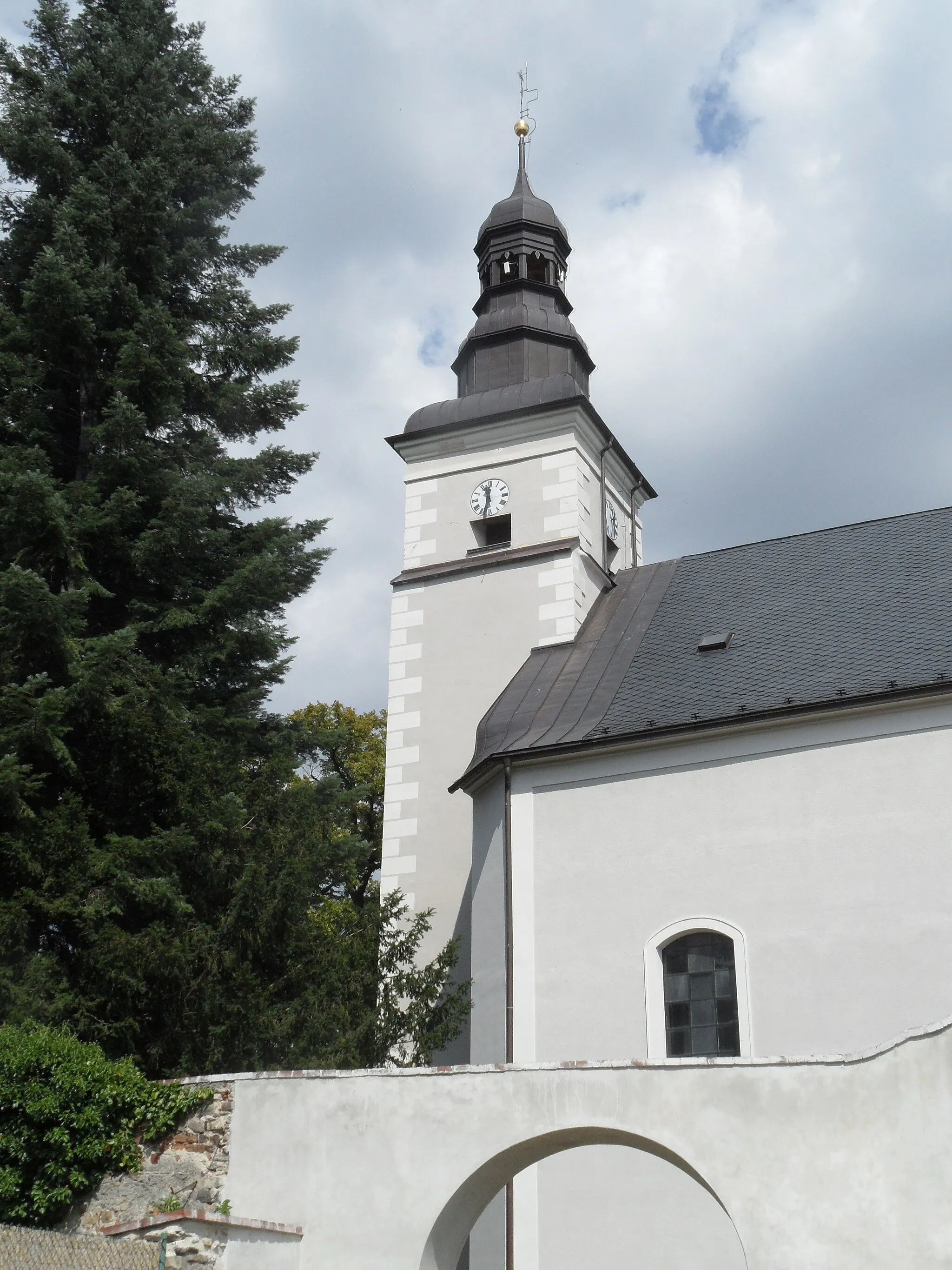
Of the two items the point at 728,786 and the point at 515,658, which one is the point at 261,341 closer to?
the point at 515,658

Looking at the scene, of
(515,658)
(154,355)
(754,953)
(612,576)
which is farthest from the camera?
(612,576)

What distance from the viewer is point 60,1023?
42.6ft

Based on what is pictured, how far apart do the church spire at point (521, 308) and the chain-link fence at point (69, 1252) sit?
46.9 feet

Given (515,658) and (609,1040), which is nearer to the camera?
(609,1040)

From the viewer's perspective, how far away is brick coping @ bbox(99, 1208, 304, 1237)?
30.0ft

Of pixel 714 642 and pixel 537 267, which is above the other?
pixel 537 267

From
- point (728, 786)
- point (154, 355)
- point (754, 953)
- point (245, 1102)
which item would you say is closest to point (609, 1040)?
point (754, 953)

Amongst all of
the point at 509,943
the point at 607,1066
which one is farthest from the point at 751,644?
the point at 607,1066

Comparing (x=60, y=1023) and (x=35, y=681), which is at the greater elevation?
(x=35, y=681)

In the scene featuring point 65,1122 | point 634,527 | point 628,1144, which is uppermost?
point 634,527

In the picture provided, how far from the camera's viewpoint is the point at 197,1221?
9.19 metres

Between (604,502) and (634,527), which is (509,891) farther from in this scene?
(634,527)

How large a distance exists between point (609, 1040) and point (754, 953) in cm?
166

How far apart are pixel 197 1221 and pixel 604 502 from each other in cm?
1385
